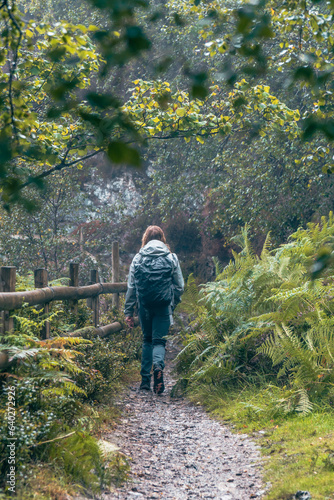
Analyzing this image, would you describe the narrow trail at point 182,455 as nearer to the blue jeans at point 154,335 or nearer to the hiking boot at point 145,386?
the hiking boot at point 145,386

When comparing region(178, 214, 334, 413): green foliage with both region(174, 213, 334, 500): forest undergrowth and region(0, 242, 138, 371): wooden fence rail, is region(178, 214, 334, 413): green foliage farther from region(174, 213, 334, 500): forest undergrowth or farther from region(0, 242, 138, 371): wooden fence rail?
region(0, 242, 138, 371): wooden fence rail

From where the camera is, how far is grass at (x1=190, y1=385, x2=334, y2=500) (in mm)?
2803

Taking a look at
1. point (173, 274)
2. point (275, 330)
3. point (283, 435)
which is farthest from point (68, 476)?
point (173, 274)

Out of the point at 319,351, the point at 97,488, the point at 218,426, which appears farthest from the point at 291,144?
the point at 97,488

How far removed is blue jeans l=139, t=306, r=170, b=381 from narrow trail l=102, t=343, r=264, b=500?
69cm

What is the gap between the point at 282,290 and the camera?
511cm

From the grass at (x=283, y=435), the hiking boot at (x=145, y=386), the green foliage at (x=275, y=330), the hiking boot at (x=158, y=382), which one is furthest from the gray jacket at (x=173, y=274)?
the grass at (x=283, y=435)

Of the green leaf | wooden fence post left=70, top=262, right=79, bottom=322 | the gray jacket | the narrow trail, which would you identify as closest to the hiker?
the gray jacket

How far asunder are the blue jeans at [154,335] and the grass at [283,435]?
84cm

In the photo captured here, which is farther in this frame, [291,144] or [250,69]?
[291,144]

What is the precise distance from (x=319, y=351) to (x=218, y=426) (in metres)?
1.29

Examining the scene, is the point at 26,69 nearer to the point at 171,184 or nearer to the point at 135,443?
the point at 135,443

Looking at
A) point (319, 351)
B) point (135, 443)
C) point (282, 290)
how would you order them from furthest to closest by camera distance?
point (282, 290) < point (319, 351) < point (135, 443)

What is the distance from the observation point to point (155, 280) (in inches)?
237
